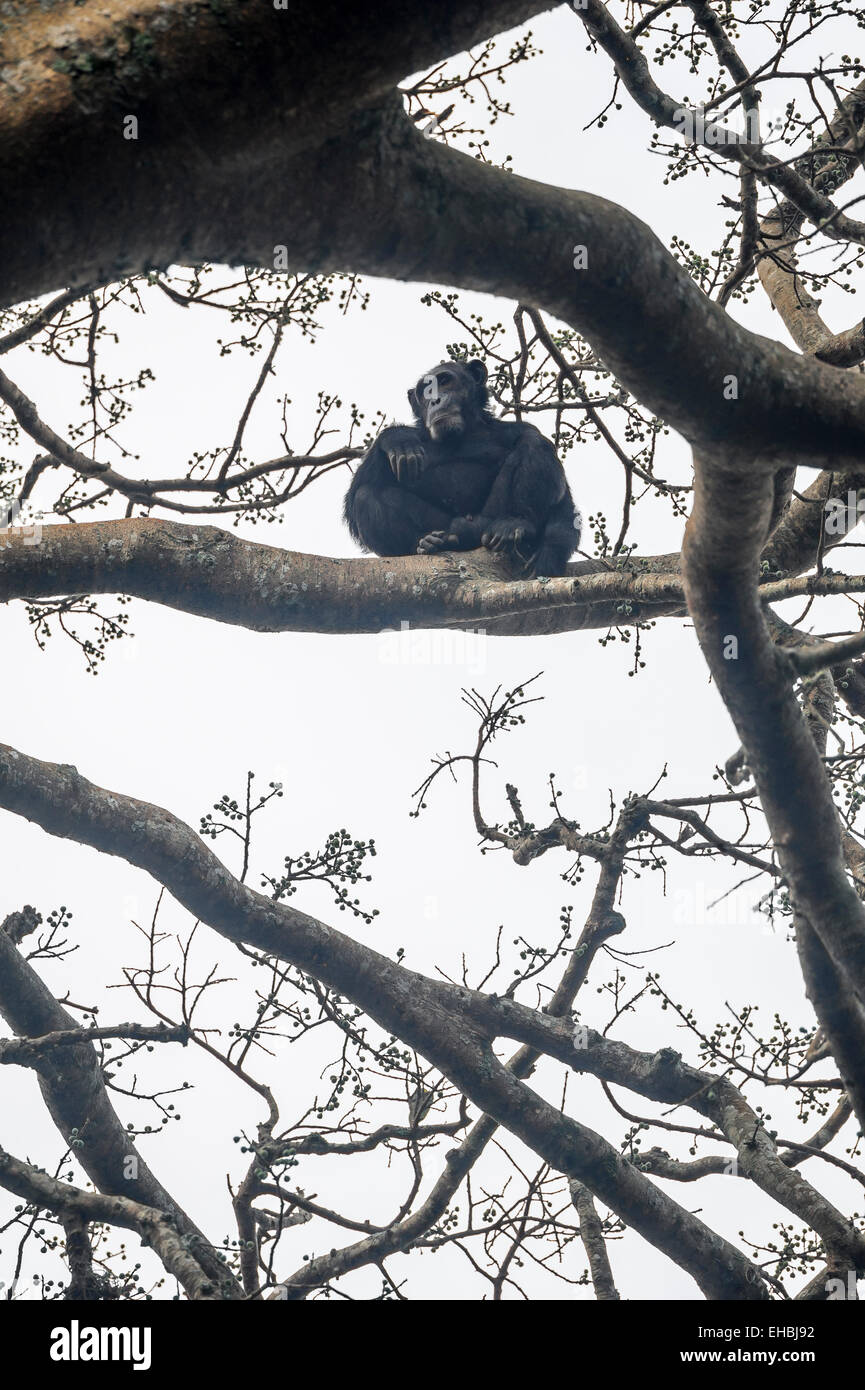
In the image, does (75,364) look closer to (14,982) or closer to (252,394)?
(252,394)

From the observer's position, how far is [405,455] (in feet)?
23.9

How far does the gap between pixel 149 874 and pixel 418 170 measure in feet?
11.9

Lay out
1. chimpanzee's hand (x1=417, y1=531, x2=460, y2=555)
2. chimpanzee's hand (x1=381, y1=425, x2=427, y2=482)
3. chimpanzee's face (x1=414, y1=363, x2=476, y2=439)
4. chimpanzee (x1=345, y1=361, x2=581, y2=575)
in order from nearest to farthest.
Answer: chimpanzee's hand (x1=417, y1=531, x2=460, y2=555), chimpanzee (x1=345, y1=361, x2=581, y2=575), chimpanzee's hand (x1=381, y1=425, x2=427, y2=482), chimpanzee's face (x1=414, y1=363, x2=476, y2=439)

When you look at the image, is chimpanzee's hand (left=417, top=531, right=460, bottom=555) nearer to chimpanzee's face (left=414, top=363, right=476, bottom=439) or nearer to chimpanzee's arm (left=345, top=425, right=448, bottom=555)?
chimpanzee's arm (left=345, top=425, right=448, bottom=555)

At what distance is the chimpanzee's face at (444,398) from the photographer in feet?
25.7

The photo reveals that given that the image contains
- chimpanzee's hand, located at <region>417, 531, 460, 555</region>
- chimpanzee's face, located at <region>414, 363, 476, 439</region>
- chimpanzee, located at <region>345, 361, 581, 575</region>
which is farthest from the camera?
chimpanzee's face, located at <region>414, 363, 476, 439</region>

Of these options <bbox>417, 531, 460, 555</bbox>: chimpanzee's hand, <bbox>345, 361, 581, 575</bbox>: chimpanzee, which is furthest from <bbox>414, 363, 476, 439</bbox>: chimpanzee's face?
<bbox>417, 531, 460, 555</bbox>: chimpanzee's hand

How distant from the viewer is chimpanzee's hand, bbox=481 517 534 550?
610 cm

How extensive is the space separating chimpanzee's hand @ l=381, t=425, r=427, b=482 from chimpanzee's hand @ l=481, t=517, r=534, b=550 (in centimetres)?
104

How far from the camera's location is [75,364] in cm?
489

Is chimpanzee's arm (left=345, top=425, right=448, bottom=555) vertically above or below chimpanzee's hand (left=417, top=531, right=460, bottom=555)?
above

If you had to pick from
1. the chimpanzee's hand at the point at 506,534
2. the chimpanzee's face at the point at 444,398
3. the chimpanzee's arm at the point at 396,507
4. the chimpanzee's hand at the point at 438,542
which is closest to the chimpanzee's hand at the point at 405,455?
the chimpanzee's arm at the point at 396,507

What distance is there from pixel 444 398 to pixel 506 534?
228 cm
